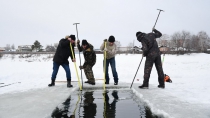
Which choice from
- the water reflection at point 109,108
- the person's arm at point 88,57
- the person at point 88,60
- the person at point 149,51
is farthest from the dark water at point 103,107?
the person's arm at point 88,57

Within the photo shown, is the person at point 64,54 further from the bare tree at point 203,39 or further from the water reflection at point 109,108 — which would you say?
the bare tree at point 203,39

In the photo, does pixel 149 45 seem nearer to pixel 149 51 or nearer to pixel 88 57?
pixel 149 51

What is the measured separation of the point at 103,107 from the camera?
4.13 metres

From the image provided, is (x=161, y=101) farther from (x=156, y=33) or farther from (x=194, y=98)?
(x=156, y=33)

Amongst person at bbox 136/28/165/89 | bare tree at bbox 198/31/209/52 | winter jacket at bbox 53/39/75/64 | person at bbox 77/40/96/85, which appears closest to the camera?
person at bbox 136/28/165/89

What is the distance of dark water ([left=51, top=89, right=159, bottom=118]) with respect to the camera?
3.60m

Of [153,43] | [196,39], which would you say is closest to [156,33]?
[153,43]

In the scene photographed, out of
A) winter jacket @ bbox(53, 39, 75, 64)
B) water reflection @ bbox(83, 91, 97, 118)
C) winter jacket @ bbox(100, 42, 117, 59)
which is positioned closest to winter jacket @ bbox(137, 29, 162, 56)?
winter jacket @ bbox(100, 42, 117, 59)

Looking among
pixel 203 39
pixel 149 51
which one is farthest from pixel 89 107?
pixel 203 39

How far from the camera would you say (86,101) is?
4.68m

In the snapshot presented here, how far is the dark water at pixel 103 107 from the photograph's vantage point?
360cm

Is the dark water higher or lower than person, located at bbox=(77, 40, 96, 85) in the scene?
lower

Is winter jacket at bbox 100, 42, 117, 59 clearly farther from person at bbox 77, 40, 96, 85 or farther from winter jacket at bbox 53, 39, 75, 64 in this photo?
winter jacket at bbox 53, 39, 75, 64

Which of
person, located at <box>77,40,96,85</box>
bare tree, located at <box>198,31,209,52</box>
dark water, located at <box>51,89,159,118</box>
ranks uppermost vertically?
bare tree, located at <box>198,31,209,52</box>
